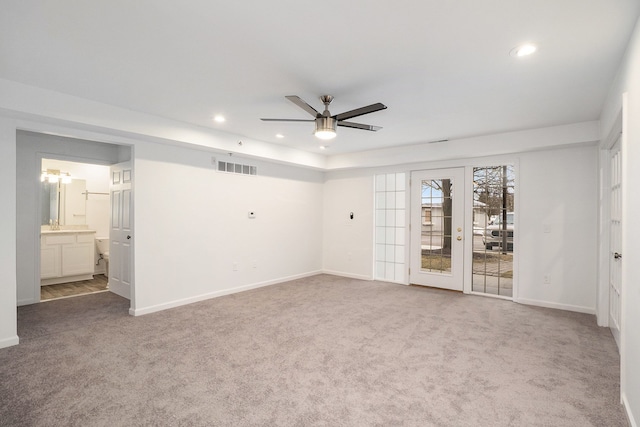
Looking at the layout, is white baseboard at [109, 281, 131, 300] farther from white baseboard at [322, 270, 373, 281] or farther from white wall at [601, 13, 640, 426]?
white wall at [601, 13, 640, 426]

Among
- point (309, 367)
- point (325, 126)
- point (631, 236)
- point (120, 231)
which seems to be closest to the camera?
point (631, 236)

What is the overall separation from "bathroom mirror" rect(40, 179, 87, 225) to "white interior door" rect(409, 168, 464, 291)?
22.3 ft

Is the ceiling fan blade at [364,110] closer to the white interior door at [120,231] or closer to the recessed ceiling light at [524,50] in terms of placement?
the recessed ceiling light at [524,50]

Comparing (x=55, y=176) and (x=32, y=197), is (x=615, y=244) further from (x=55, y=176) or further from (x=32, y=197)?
(x=55, y=176)

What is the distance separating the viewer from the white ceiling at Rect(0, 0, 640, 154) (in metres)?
1.96

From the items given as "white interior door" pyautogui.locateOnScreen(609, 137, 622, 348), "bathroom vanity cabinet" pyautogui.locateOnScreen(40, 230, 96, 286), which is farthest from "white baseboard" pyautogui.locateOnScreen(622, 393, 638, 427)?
"bathroom vanity cabinet" pyautogui.locateOnScreen(40, 230, 96, 286)

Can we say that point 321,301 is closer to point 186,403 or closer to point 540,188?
point 186,403

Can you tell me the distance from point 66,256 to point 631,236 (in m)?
7.88

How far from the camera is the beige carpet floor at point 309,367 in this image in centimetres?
219

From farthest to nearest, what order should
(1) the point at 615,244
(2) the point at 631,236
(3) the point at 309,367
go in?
1. (1) the point at 615,244
2. (3) the point at 309,367
3. (2) the point at 631,236

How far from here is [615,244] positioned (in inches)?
140

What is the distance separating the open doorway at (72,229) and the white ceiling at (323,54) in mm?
3750

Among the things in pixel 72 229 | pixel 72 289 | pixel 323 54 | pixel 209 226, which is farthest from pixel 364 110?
pixel 72 229

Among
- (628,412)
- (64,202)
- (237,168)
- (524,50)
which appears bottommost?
(628,412)
